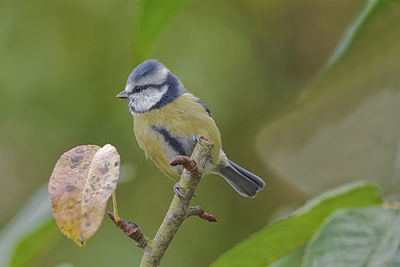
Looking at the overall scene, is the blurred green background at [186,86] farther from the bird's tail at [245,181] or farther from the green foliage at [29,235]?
the green foliage at [29,235]

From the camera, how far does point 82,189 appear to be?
0.70 meters

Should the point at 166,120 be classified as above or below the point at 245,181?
above

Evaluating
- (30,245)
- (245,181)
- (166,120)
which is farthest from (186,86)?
(30,245)

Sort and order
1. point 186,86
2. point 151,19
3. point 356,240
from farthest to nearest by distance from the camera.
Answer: point 186,86
point 151,19
point 356,240

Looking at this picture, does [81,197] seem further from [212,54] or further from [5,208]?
[5,208]

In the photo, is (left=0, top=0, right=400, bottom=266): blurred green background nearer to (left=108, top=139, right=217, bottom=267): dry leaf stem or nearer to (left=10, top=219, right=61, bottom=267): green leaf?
(left=10, top=219, right=61, bottom=267): green leaf

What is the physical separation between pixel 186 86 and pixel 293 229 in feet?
7.32

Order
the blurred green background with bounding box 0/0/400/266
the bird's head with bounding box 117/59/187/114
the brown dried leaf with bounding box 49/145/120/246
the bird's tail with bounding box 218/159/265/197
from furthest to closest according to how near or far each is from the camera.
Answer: the blurred green background with bounding box 0/0/400/266
the bird's tail with bounding box 218/159/265/197
the bird's head with bounding box 117/59/187/114
the brown dried leaf with bounding box 49/145/120/246

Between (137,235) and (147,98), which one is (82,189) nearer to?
(137,235)

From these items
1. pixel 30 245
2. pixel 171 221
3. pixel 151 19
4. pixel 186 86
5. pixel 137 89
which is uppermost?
pixel 151 19

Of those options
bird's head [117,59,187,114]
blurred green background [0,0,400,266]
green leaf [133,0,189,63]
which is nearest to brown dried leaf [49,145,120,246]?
green leaf [133,0,189,63]

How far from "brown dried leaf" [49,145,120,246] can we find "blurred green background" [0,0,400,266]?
7.87 feet

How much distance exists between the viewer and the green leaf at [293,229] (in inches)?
42.0

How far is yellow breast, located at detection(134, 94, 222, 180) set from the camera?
165 centimetres
